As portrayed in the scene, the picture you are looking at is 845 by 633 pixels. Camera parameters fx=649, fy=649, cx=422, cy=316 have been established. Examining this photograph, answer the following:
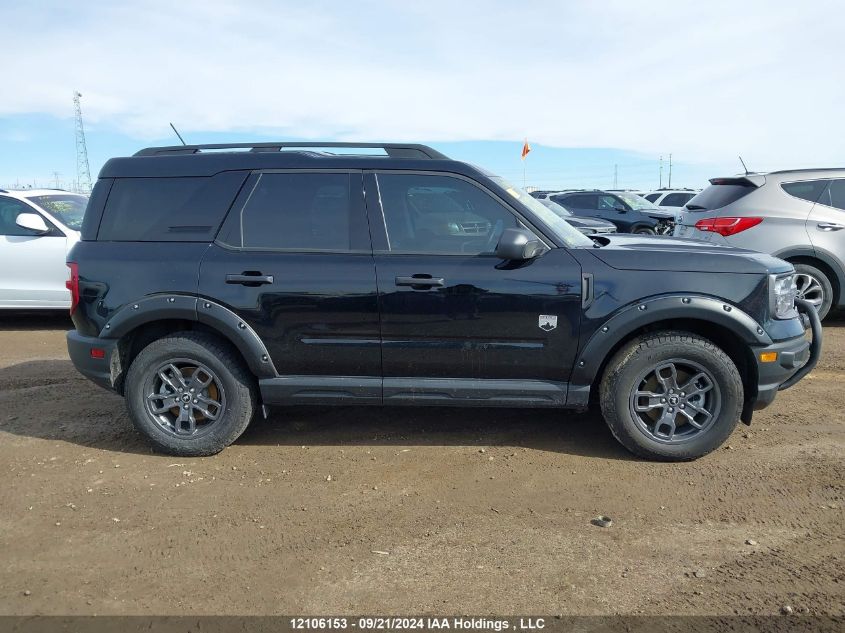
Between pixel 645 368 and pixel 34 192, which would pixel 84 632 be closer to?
pixel 645 368

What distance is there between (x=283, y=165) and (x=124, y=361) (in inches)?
65.1

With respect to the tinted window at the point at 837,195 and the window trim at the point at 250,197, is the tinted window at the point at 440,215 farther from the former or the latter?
the tinted window at the point at 837,195

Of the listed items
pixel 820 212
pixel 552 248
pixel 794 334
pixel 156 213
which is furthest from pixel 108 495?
pixel 820 212

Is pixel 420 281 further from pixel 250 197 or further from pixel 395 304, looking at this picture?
pixel 250 197

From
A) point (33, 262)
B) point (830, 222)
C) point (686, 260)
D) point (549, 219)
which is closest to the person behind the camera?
point (686, 260)

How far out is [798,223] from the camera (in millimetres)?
7328

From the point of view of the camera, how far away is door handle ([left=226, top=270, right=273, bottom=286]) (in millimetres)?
3979

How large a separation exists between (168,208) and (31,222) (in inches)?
179

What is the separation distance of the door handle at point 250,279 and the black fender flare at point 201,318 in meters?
0.18

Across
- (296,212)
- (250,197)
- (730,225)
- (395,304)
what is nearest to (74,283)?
(250,197)

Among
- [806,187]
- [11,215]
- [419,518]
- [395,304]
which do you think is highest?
[806,187]

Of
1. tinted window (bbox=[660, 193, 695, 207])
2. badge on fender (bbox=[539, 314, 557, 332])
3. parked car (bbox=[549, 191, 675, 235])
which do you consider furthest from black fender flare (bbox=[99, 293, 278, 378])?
tinted window (bbox=[660, 193, 695, 207])

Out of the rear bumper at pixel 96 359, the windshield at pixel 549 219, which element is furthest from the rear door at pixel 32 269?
the windshield at pixel 549 219

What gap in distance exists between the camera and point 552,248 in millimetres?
3945
